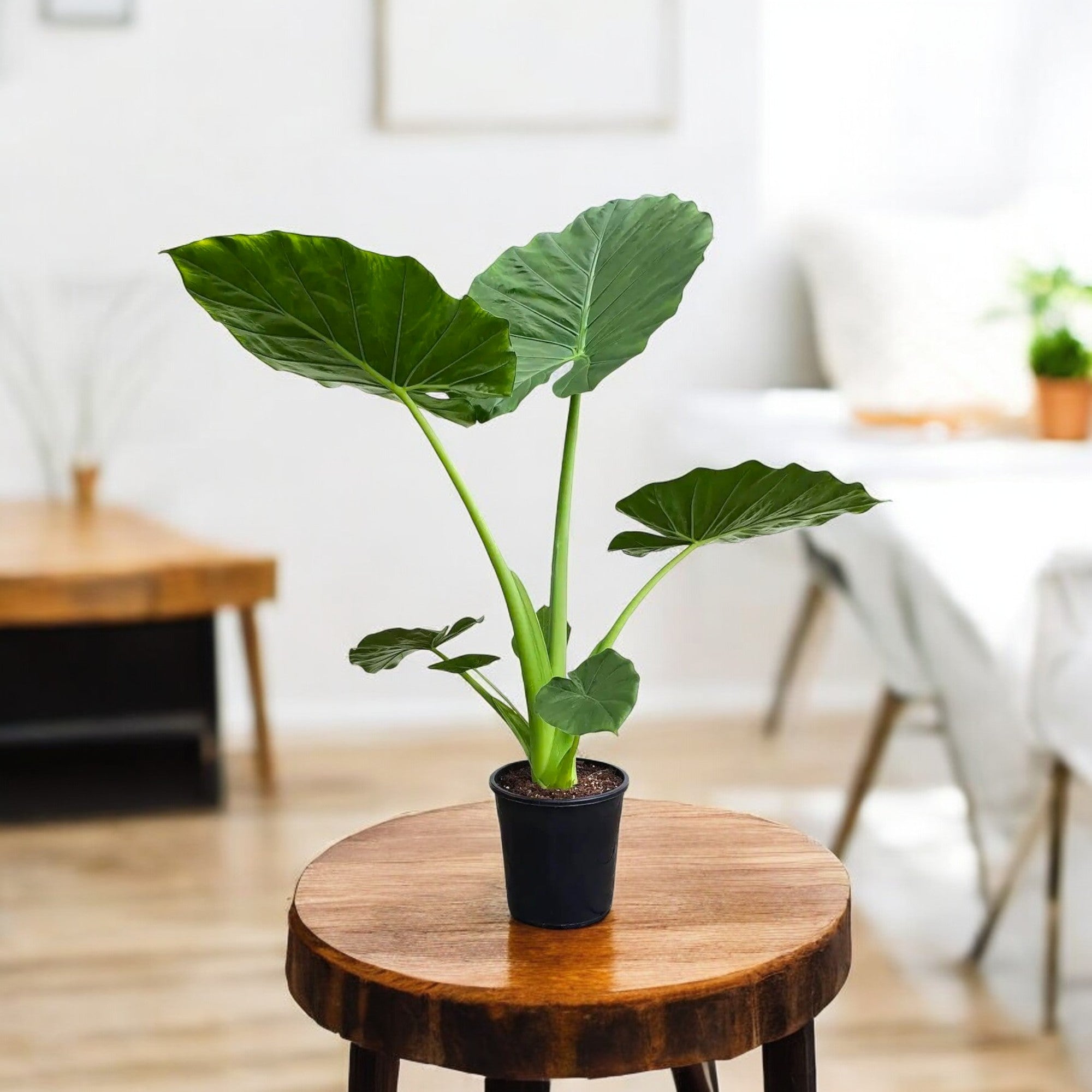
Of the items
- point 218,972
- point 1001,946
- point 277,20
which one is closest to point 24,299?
point 277,20

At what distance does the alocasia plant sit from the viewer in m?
0.91

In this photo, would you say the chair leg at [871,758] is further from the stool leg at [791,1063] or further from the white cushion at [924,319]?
the stool leg at [791,1063]

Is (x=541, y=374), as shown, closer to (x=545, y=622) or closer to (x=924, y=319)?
(x=545, y=622)

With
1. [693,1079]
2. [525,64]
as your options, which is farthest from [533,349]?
[525,64]

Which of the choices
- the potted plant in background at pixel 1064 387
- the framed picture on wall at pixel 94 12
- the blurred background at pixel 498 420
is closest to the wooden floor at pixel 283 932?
the blurred background at pixel 498 420

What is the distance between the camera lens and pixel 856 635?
3611 mm

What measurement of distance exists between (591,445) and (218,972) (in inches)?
64.3

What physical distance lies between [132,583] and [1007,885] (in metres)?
1.51

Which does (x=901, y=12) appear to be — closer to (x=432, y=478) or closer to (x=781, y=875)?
(x=432, y=478)

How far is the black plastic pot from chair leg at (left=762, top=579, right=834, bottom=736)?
86.4 inches

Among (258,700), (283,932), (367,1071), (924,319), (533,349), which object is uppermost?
(533,349)

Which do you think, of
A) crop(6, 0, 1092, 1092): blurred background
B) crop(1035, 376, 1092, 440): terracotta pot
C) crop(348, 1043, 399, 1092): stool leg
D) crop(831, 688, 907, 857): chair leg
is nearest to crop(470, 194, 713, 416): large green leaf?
crop(348, 1043, 399, 1092): stool leg

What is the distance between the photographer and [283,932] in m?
2.27

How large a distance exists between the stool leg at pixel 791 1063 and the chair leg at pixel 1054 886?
1037mm
